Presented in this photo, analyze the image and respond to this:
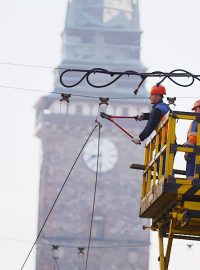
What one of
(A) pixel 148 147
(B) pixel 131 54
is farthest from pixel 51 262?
(A) pixel 148 147

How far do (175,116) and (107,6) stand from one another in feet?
361

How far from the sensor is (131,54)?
405 ft

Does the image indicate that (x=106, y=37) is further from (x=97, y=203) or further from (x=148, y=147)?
(x=148, y=147)

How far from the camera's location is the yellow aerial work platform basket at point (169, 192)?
707 inches

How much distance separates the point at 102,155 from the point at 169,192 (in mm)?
92817

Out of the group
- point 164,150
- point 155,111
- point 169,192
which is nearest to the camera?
point 169,192

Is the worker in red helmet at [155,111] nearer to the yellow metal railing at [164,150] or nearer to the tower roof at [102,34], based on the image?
the yellow metal railing at [164,150]

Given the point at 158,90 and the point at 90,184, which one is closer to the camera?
the point at 158,90

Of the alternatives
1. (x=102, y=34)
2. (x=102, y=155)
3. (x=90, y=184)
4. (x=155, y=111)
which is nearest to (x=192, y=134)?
(x=155, y=111)

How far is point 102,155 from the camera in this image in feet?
363

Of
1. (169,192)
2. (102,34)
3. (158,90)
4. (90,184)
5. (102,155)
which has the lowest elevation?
(90,184)

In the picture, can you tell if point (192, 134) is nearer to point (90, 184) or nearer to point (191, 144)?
point (191, 144)

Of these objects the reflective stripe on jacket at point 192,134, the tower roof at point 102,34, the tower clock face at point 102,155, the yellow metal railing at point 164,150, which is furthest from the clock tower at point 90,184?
the reflective stripe on jacket at point 192,134

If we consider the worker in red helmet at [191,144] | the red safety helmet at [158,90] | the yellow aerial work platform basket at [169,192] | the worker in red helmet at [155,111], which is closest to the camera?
the yellow aerial work platform basket at [169,192]
